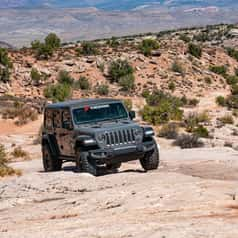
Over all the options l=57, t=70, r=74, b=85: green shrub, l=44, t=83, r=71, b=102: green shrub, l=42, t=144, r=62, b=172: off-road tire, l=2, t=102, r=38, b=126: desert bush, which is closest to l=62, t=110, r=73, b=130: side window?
l=42, t=144, r=62, b=172: off-road tire

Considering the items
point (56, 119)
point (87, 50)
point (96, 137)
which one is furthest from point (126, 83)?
point (96, 137)

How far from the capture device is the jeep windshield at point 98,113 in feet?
50.8

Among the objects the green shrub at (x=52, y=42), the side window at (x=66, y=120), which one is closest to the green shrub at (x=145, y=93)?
the green shrub at (x=52, y=42)

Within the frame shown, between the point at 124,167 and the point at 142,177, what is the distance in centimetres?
520

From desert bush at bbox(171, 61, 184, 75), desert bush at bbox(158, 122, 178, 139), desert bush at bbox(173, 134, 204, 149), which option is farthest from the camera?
desert bush at bbox(171, 61, 184, 75)

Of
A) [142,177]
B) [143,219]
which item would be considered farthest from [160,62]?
[143,219]

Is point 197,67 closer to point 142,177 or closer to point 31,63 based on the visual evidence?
point 31,63

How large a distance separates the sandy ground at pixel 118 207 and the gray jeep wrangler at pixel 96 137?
4.43 ft

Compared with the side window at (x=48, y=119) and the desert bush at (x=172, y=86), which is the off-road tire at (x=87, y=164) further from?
the desert bush at (x=172, y=86)

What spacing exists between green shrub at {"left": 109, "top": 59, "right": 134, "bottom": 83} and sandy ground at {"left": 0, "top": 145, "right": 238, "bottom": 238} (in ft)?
124

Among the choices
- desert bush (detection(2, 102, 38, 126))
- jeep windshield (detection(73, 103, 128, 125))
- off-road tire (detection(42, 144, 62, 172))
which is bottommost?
desert bush (detection(2, 102, 38, 126))

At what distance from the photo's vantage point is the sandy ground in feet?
27.4

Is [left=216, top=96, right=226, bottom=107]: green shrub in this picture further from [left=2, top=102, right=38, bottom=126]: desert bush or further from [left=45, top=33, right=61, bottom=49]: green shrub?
[left=45, top=33, right=61, bottom=49]: green shrub

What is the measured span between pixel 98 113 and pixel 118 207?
5.98m
